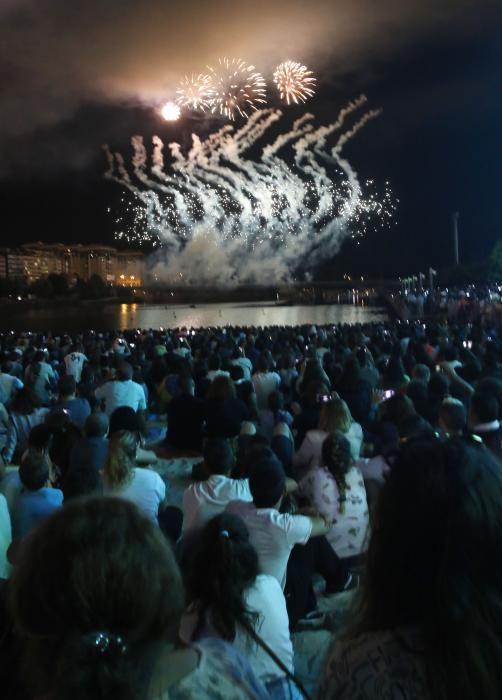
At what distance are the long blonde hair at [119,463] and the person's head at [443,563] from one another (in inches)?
130

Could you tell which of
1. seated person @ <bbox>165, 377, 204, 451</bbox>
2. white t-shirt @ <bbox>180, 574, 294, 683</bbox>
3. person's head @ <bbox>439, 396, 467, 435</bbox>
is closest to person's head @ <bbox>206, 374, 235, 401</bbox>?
seated person @ <bbox>165, 377, 204, 451</bbox>

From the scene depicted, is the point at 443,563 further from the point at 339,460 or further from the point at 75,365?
the point at 75,365

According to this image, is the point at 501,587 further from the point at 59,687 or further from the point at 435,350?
the point at 435,350

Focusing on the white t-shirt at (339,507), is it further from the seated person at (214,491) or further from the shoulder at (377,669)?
the shoulder at (377,669)

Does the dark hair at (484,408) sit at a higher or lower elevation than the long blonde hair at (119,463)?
higher

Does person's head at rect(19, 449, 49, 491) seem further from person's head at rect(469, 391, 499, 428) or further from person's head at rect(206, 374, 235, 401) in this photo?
person's head at rect(469, 391, 499, 428)

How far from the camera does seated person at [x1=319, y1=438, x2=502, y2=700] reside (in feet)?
4.68

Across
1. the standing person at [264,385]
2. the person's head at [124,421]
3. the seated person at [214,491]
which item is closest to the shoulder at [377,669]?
the seated person at [214,491]

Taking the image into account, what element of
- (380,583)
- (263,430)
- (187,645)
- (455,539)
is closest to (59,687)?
(187,645)

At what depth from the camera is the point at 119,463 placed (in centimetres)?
471

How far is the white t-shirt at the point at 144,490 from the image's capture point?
469 cm

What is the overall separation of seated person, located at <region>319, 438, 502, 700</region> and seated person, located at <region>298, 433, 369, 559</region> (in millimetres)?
3173

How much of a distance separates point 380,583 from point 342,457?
324 centimetres

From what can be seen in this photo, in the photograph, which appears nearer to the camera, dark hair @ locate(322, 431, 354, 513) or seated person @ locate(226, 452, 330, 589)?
seated person @ locate(226, 452, 330, 589)
